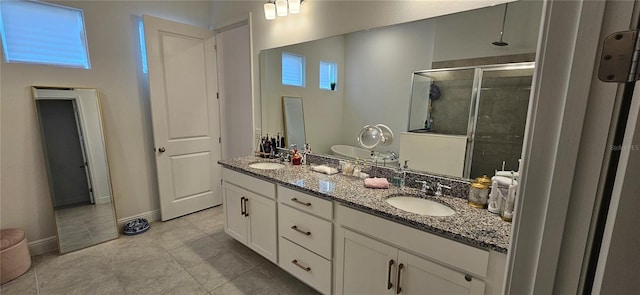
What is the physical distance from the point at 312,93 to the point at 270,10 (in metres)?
0.82

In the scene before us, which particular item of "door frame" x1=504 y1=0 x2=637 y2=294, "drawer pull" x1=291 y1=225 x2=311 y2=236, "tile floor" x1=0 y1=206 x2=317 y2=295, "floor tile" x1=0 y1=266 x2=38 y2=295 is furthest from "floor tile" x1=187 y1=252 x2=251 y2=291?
"door frame" x1=504 y1=0 x2=637 y2=294

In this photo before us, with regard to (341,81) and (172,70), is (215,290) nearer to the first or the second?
(341,81)

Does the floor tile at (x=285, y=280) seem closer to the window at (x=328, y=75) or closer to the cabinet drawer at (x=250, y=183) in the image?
the cabinet drawer at (x=250, y=183)

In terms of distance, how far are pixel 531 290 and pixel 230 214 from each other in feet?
7.53

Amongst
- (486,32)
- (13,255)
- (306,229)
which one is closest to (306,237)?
(306,229)

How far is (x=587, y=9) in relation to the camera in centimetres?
45

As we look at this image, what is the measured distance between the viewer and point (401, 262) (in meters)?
1.33

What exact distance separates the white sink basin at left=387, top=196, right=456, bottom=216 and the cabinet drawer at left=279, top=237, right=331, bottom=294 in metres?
0.56

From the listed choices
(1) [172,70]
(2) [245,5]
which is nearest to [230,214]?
(1) [172,70]

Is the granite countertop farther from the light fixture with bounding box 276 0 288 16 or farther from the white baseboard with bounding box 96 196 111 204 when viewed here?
the white baseboard with bounding box 96 196 111 204

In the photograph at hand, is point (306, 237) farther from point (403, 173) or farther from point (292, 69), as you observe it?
point (292, 69)

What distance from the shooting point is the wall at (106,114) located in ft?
7.31

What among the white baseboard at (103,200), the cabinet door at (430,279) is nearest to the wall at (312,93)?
the cabinet door at (430,279)

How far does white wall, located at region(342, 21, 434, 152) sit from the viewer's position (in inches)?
68.2
